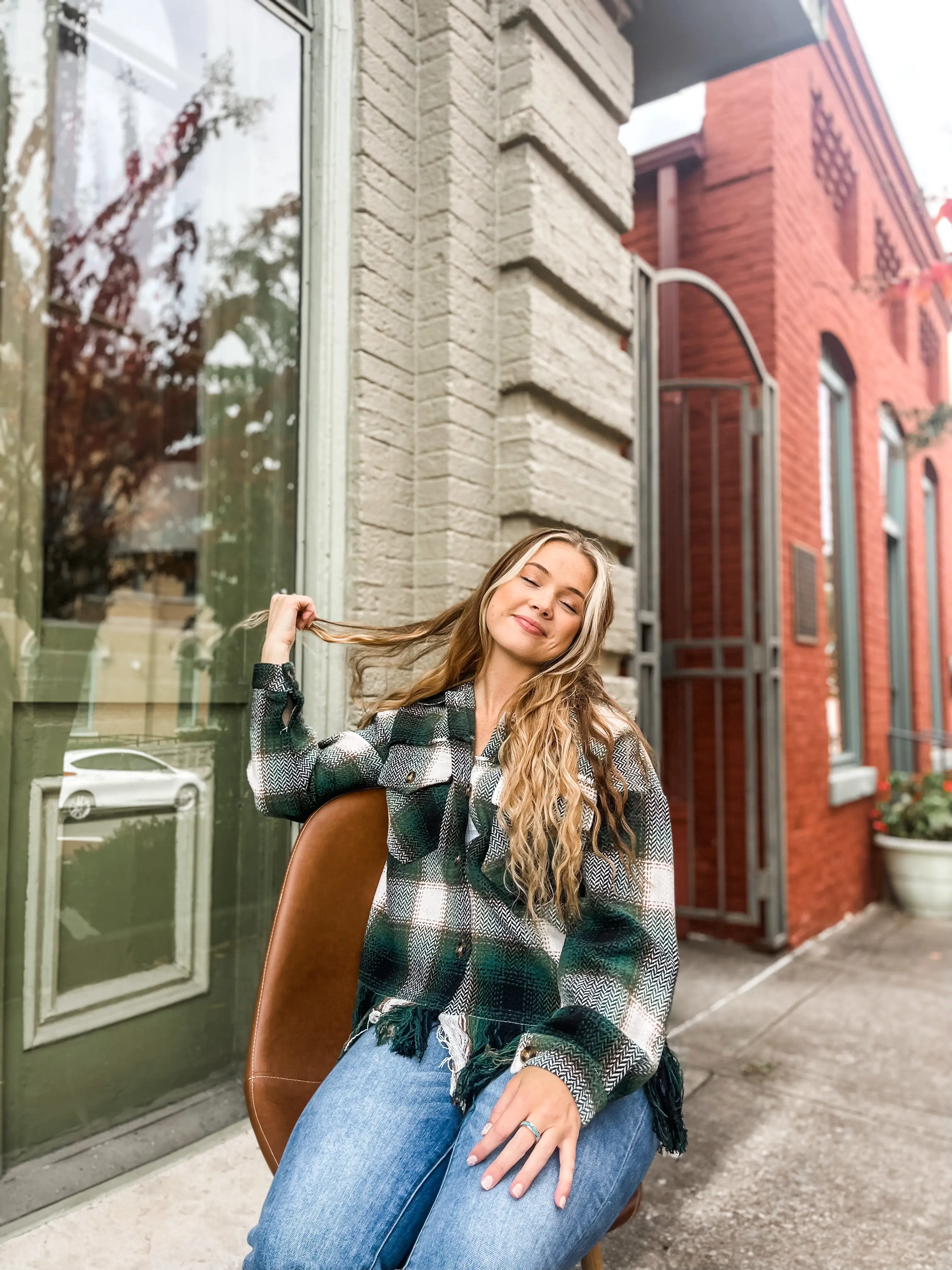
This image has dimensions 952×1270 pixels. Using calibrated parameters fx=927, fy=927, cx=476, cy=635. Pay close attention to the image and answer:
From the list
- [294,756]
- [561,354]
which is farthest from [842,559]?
[294,756]

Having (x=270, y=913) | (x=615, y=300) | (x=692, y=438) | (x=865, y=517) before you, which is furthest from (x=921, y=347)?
(x=270, y=913)

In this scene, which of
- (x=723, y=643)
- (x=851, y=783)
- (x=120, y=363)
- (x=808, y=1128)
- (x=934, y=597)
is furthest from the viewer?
(x=934, y=597)

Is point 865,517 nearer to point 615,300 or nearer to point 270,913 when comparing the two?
point 615,300

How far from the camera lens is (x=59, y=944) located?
223 centimetres

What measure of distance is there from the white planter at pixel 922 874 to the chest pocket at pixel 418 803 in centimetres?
531

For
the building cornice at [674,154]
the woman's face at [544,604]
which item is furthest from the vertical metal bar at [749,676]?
the woman's face at [544,604]

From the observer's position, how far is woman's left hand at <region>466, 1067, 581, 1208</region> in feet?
4.36

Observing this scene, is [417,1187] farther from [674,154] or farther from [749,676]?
[674,154]

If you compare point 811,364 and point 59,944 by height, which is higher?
point 811,364

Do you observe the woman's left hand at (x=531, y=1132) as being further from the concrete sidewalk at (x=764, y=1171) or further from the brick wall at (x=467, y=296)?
the brick wall at (x=467, y=296)

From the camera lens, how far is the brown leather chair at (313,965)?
1.63 m

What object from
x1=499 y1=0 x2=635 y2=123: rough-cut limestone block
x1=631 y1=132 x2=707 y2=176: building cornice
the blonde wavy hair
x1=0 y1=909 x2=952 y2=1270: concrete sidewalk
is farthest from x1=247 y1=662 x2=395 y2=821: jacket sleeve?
x1=631 y1=132 x2=707 y2=176: building cornice

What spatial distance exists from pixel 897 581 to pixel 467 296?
22.7 ft

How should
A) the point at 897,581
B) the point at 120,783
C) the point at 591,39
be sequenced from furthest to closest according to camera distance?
1. the point at 897,581
2. the point at 591,39
3. the point at 120,783
